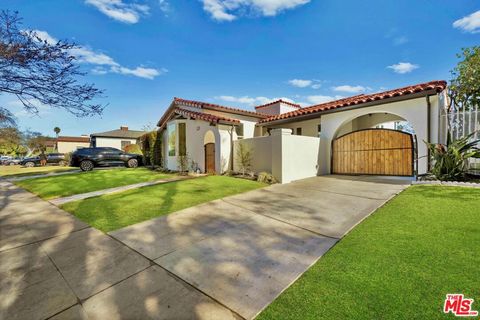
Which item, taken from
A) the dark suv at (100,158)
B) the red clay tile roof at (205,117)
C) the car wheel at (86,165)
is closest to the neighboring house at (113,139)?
the dark suv at (100,158)

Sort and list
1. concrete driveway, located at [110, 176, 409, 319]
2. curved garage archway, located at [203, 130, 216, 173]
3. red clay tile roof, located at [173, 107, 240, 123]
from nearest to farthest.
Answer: concrete driveway, located at [110, 176, 409, 319]
red clay tile roof, located at [173, 107, 240, 123]
curved garage archway, located at [203, 130, 216, 173]

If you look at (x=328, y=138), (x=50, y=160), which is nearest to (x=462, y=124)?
(x=328, y=138)

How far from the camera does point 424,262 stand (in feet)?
8.66

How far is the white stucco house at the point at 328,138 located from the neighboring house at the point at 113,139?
26427 mm

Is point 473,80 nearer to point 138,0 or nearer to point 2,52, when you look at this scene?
point 138,0

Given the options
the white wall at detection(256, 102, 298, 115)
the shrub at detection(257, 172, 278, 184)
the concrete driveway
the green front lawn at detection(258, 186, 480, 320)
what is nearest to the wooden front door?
the shrub at detection(257, 172, 278, 184)

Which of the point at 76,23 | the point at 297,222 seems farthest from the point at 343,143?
the point at 76,23

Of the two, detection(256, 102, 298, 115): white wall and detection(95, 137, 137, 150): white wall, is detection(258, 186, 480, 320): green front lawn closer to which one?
detection(256, 102, 298, 115): white wall

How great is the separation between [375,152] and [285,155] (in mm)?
4574

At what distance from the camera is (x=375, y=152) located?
32.3 ft

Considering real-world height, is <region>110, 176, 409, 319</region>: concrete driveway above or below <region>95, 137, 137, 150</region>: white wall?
below

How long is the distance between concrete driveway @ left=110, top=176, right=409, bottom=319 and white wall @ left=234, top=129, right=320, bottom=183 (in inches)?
108

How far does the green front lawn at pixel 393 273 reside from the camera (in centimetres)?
198

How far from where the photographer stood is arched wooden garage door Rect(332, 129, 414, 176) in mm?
8977
